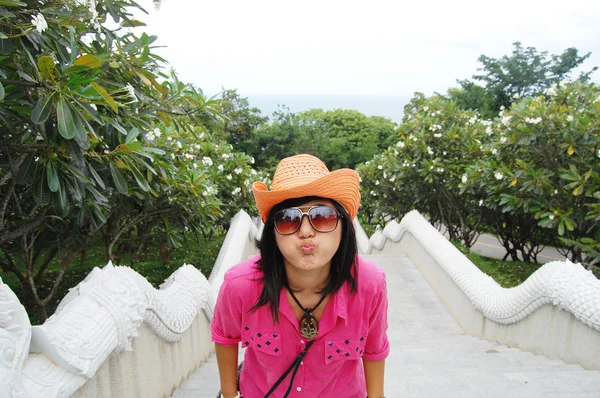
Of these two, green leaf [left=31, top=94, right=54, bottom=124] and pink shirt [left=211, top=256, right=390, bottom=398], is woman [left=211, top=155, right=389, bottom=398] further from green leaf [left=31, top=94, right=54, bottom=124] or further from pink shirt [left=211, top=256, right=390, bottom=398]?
green leaf [left=31, top=94, right=54, bottom=124]

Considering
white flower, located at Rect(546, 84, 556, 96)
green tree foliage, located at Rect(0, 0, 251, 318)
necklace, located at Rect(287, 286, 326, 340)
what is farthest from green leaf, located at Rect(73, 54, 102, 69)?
Answer: white flower, located at Rect(546, 84, 556, 96)

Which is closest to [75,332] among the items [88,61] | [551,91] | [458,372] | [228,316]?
[228,316]

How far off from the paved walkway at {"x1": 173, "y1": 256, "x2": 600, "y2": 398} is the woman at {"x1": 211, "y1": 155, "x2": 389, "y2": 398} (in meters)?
1.38

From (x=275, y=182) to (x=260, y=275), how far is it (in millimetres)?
366

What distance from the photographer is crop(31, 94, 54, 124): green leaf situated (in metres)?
2.21

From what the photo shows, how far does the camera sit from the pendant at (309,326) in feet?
5.62

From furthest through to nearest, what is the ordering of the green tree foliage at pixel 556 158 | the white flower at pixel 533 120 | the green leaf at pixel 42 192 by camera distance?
the white flower at pixel 533 120 < the green tree foliage at pixel 556 158 < the green leaf at pixel 42 192

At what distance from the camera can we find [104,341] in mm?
2004

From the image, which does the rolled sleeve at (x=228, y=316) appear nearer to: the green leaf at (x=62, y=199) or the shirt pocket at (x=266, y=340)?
the shirt pocket at (x=266, y=340)

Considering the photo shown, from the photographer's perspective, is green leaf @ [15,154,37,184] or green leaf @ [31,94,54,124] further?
green leaf @ [15,154,37,184]

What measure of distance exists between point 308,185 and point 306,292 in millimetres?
452

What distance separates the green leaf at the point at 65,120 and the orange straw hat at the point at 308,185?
1.05 m

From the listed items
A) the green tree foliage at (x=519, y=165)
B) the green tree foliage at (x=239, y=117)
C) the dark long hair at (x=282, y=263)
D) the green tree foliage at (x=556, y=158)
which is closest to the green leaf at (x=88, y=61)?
the dark long hair at (x=282, y=263)

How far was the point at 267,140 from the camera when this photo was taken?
84.0 feet
